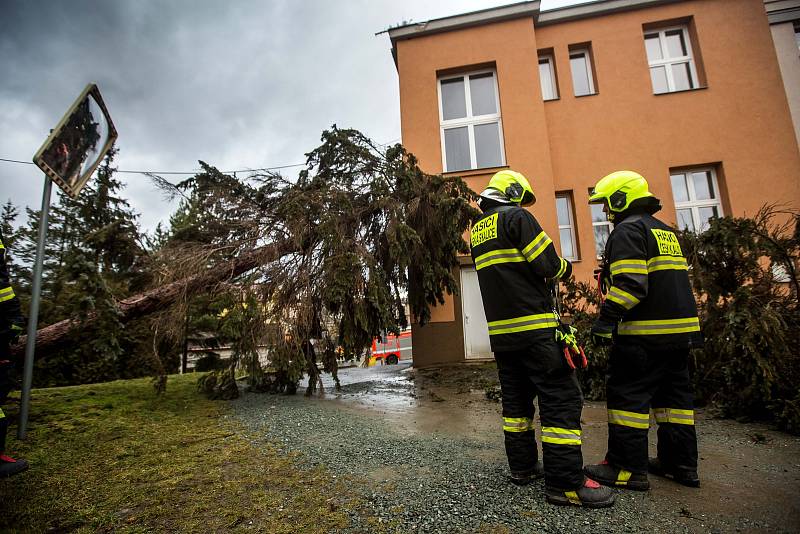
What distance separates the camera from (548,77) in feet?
30.4

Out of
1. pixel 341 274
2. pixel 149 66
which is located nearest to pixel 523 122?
pixel 341 274

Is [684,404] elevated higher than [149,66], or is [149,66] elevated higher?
[149,66]

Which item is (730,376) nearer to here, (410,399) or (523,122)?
(410,399)

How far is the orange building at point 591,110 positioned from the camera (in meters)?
8.05

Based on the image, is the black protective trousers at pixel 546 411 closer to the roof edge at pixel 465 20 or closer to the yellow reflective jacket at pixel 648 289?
the yellow reflective jacket at pixel 648 289

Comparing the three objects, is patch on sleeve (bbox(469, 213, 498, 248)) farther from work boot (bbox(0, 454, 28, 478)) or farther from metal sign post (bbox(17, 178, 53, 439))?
metal sign post (bbox(17, 178, 53, 439))

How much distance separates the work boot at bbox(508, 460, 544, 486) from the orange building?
224 inches

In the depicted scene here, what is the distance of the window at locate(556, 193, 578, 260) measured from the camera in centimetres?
834

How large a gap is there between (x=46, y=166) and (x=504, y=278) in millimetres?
4090

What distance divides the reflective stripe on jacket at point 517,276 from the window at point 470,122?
6.79 meters

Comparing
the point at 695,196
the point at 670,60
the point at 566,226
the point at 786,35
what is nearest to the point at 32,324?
the point at 566,226

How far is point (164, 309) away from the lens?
Answer: 534 centimetres

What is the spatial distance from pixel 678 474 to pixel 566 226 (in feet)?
22.7

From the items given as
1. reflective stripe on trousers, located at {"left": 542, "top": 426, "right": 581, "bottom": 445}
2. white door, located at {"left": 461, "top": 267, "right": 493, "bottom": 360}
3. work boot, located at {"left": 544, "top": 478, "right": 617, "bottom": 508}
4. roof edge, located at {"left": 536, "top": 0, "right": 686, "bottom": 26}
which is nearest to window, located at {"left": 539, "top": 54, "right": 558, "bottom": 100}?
roof edge, located at {"left": 536, "top": 0, "right": 686, "bottom": 26}
